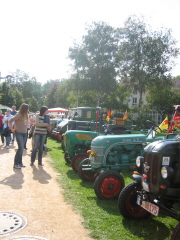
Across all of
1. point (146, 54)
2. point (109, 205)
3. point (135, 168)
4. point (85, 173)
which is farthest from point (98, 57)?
point (109, 205)

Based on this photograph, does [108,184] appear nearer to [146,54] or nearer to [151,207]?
[151,207]

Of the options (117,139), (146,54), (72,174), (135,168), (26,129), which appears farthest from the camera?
(146,54)

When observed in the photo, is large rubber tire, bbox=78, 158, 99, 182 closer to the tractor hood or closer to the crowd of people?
the tractor hood

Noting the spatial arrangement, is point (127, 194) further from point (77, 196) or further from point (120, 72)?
point (120, 72)

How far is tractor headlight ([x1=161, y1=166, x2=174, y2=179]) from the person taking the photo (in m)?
3.59

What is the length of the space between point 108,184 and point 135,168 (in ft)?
2.04

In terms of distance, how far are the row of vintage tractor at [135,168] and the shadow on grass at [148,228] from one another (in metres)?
0.10

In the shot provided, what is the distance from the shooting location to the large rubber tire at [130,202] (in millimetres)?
4285

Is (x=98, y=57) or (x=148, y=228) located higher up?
(x=98, y=57)

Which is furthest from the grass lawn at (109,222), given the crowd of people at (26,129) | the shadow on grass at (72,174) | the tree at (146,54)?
the tree at (146,54)

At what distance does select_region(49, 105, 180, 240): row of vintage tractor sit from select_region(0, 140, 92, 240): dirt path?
79 cm

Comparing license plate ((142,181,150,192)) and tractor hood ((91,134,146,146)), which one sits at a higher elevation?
tractor hood ((91,134,146,146))

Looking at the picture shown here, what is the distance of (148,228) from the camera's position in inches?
163

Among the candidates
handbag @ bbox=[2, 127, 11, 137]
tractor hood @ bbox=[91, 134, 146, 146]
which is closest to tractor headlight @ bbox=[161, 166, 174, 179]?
tractor hood @ bbox=[91, 134, 146, 146]
